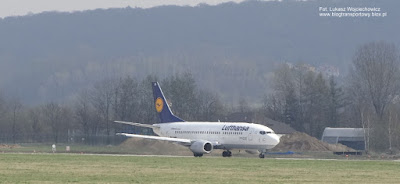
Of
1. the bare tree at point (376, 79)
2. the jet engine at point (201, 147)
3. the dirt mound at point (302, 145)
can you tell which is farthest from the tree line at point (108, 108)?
the jet engine at point (201, 147)

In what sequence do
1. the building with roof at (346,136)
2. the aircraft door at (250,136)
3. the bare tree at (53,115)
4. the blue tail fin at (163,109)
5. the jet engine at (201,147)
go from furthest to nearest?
1. the bare tree at (53,115)
2. the building with roof at (346,136)
3. the blue tail fin at (163,109)
4. the jet engine at (201,147)
5. the aircraft door at (250,136)

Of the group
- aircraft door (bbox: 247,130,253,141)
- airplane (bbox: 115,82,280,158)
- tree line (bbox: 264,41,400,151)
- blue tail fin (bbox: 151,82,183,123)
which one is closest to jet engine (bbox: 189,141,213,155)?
airplane (bbox: 115,82,280,158)

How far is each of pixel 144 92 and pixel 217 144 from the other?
39974mm

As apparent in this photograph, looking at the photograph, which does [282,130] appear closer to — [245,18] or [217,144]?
[217,144]

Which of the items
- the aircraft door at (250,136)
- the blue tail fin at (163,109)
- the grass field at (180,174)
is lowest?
the grass field at (180,174)

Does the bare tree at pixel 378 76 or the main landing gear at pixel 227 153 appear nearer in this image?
the main landing gear at pixel 227 153

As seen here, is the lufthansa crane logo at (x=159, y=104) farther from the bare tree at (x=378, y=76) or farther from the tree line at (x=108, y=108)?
the bare tree at (x=378, y=76)

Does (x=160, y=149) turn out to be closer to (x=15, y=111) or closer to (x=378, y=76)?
(x=15, y=111)

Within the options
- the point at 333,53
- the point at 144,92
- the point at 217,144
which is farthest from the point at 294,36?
the point at 217,144

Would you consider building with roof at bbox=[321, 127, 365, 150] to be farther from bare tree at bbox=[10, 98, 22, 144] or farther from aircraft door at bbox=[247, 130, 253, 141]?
bare tree at bbox=[10, 98, 22, 144]

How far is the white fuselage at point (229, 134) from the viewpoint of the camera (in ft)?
227

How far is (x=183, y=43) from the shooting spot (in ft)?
418

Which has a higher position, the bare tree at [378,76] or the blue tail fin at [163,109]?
the bare tree at [378,76]

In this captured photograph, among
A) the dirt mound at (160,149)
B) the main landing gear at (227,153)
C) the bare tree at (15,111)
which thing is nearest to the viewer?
the main landing gear at (227,153)
